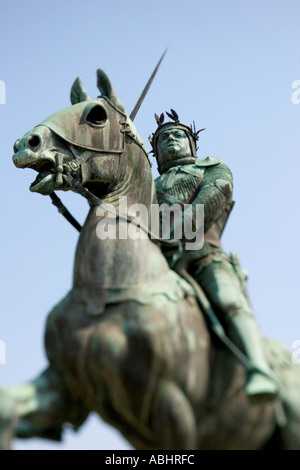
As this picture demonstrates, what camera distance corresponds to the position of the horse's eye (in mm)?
6383

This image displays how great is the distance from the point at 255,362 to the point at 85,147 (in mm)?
2453

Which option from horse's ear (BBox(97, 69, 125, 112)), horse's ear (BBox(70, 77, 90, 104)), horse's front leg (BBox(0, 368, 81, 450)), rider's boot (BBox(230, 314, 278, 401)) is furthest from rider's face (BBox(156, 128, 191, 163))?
horse's front leg (BBox(0, 368, 81, 450))

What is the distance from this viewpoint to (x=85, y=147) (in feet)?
20.5

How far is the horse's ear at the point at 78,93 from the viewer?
266 inches

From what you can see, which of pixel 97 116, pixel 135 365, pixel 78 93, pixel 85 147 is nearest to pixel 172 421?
pixel 135 365

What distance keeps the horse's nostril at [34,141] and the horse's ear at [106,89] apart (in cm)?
89

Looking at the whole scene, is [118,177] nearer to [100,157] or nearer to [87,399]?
[100,157]

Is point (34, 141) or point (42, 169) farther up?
point (34, 141)

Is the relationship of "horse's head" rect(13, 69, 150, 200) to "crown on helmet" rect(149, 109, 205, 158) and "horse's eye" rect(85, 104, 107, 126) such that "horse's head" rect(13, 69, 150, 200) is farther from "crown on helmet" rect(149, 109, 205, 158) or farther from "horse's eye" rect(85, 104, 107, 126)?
"crown on helmet" rect(149, 109, 205, 158)

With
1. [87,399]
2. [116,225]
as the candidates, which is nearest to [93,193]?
[116,225]

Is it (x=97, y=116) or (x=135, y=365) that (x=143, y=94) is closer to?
(x=97, y=116)

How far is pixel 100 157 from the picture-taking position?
629cm

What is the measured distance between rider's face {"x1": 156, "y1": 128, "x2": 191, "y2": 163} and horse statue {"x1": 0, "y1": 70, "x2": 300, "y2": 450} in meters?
1.62
